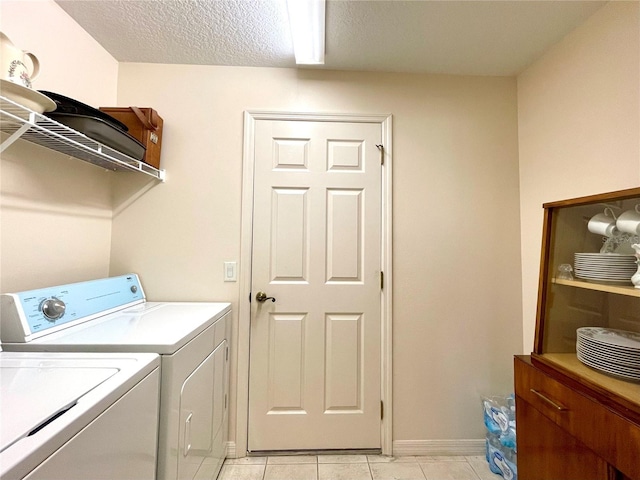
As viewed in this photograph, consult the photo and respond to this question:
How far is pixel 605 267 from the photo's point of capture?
1.09 m

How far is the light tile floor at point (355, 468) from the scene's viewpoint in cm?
158

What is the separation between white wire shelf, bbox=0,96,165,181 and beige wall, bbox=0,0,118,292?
0.25ft

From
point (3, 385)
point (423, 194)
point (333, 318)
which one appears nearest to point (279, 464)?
point (333, 318)

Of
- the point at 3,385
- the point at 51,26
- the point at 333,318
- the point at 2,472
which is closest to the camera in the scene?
the point at 2,472

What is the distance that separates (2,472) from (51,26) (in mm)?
1857

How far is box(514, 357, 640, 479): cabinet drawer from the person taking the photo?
82 cm

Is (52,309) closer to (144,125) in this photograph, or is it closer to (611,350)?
(144,125)

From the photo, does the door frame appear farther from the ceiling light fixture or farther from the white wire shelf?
the white wire shelf

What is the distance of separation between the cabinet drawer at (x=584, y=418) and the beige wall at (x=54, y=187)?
2226mm

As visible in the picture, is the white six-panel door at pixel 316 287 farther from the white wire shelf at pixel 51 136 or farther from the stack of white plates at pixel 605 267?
the stack of white plates at pixel 605 267

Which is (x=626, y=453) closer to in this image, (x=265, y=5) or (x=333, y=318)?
(x=333, y=318)

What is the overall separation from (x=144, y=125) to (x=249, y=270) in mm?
1021

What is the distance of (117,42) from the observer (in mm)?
1628

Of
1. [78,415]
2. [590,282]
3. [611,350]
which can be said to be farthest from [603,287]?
[78,415]
